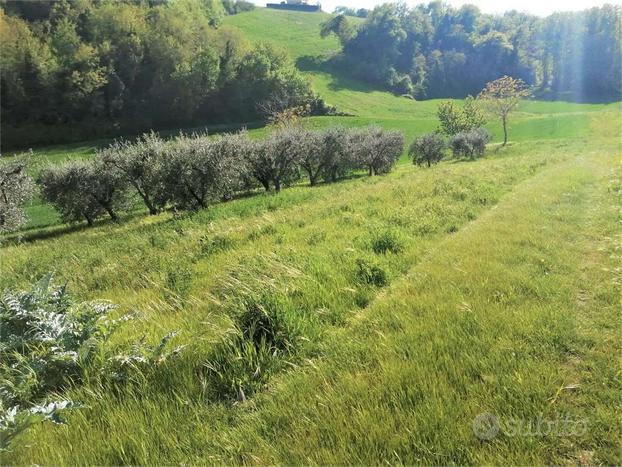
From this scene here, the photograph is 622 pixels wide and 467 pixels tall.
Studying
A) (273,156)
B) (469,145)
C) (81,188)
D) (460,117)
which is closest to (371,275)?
(273,156)

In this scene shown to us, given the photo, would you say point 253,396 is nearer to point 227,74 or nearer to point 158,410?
point 158,410

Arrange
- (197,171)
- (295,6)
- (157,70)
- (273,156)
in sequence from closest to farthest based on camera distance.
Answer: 1. (197,171)
2. (273,156)
3. (157,70)
4. (295,6)

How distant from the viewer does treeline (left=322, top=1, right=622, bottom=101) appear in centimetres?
11650

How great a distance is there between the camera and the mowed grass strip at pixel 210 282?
10.4ft

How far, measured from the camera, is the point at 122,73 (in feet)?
247

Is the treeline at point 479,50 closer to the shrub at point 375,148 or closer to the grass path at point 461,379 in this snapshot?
the shrub at point 375,148

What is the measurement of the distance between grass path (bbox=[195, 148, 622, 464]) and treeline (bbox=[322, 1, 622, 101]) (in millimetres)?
130737

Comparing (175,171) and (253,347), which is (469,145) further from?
(253,347)

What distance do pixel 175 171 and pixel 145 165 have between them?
3767 millimetres

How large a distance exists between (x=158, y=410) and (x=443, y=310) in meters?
3.52

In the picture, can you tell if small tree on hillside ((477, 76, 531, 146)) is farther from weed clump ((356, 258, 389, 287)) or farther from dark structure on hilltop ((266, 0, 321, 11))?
dark structure on hilltop ((266, 0, 321, 11))

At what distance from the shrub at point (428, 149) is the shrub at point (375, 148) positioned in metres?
4.82

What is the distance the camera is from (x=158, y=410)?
11.1 feet

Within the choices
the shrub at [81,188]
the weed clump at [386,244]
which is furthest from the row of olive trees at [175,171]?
the weed clump at [386,244]
